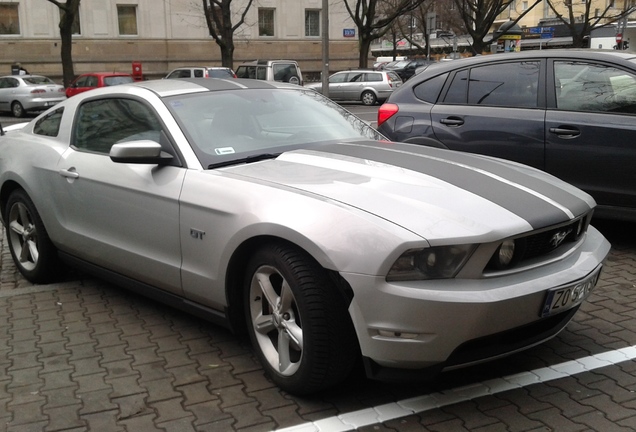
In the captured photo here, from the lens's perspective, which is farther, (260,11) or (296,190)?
(260,11)

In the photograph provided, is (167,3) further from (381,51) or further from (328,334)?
(381,51)

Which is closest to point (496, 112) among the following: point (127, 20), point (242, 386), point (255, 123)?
point (255, 123)

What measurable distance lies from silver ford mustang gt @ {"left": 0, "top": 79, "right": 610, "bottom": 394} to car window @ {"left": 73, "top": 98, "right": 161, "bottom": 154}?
1 cm

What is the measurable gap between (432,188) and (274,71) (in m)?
25.0

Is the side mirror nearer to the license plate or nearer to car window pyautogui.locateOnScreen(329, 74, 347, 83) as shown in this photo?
the license plate

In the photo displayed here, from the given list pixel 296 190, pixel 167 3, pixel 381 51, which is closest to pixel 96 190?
pixel 296 190

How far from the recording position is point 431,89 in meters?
6.95

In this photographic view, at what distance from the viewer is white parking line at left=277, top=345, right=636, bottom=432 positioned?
10.7ft

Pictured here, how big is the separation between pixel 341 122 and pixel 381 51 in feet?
291

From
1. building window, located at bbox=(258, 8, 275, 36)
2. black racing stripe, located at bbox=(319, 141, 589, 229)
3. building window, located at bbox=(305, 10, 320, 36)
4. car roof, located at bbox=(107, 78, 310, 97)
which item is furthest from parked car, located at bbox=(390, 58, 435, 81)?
black racing stripe, located at bbox=(319, 141, 589, 229)

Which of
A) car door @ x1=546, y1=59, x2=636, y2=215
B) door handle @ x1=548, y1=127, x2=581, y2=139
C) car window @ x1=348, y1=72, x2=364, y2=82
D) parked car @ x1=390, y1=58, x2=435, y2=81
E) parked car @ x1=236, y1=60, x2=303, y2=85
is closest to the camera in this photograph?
car door @ x1=546, y1=59, x2=636, y2=215

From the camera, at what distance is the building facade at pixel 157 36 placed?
38062 millimetres

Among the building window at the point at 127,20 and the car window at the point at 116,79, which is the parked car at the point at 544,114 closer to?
the car window at the point at 116,79

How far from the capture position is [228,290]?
374cm
